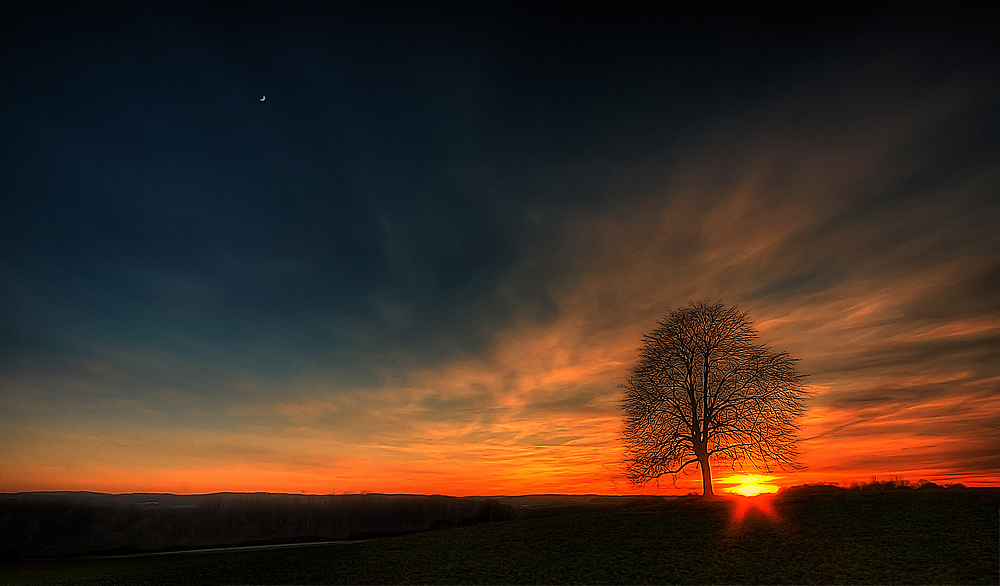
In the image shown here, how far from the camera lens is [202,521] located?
57.7m

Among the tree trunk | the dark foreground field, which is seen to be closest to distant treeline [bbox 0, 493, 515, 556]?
the dark foreground field

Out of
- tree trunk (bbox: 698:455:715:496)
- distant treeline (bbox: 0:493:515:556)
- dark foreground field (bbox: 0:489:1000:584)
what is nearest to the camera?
A: dark foreground field (bbox: 0:489:1000:584)

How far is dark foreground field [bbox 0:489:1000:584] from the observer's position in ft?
51.8

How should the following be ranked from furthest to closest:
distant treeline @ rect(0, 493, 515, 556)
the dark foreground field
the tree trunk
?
1. distant treeline @ rect(0, 493, 515, 556)
2. the tree trunk
3. the dark foreground field

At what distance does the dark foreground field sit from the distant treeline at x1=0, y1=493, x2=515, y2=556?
30.9 metres

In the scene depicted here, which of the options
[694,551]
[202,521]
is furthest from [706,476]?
[202,521]

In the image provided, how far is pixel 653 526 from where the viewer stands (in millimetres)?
23312

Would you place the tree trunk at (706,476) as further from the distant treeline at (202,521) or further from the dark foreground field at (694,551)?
the distant treeline at (202,521)

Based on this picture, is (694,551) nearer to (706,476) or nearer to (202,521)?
(706,476)

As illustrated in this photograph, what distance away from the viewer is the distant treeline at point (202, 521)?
51719 millimetres

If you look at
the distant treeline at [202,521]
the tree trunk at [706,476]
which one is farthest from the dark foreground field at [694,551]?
the distant treeline at [202,521]

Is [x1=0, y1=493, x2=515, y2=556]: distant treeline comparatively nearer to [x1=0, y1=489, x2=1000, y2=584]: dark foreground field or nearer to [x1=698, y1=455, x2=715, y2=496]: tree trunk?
[x1=0, y1=489, x2=1000, y2=584]: dark foreground field

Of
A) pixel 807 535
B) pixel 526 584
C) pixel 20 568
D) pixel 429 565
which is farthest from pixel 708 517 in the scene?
pixel 20 568

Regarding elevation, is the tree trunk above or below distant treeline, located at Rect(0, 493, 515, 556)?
above
